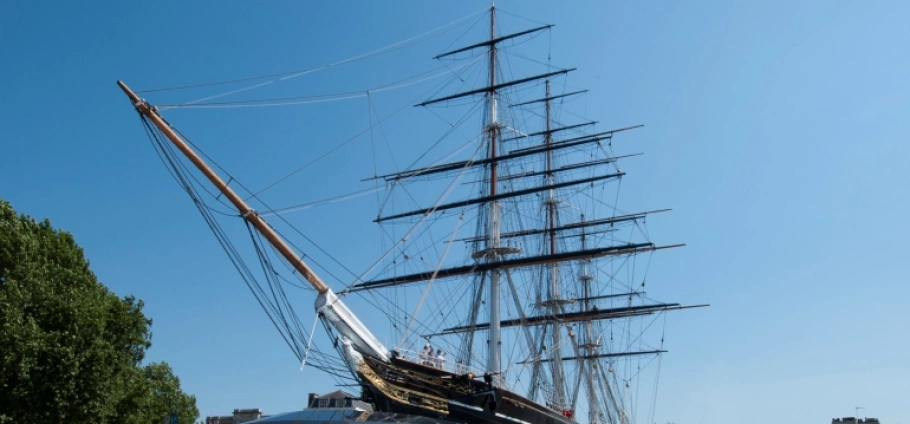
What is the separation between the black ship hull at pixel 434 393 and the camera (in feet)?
86.1

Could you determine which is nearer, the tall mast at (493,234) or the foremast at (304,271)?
the foremast at (304,271)

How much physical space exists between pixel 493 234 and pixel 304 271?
15.6m

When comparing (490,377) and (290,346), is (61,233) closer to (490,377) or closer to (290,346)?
(290,346)

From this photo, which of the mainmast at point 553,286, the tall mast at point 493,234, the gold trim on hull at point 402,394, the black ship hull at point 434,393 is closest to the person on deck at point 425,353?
the black ship hull at point 434,393

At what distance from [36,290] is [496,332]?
18.7 m

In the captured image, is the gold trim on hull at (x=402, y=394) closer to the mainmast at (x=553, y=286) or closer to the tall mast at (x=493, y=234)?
the tall mast at (x=493, y=234)

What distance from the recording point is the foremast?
78.3 ft

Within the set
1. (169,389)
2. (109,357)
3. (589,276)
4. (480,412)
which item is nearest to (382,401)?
(480,412)

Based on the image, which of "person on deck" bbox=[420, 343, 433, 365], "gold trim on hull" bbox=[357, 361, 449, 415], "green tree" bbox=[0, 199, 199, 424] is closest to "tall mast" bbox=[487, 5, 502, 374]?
"person on deck" bbox=[420, 343, 433, 365]

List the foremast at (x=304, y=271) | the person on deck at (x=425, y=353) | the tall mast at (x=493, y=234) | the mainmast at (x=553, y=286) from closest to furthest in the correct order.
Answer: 1. the foremast at (x=304, y=271)
2. the person on deck at (x=425, y=353)
3. the tall mast at (x=493, y=234)
4. the mainmast at (x=553, y=286)

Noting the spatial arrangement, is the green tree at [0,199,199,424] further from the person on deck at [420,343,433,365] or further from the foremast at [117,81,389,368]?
the person on deck at [420,343,433,365]

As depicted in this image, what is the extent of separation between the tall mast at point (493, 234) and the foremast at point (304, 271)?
8016mm

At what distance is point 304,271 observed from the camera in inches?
1017

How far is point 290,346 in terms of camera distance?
2547cm
